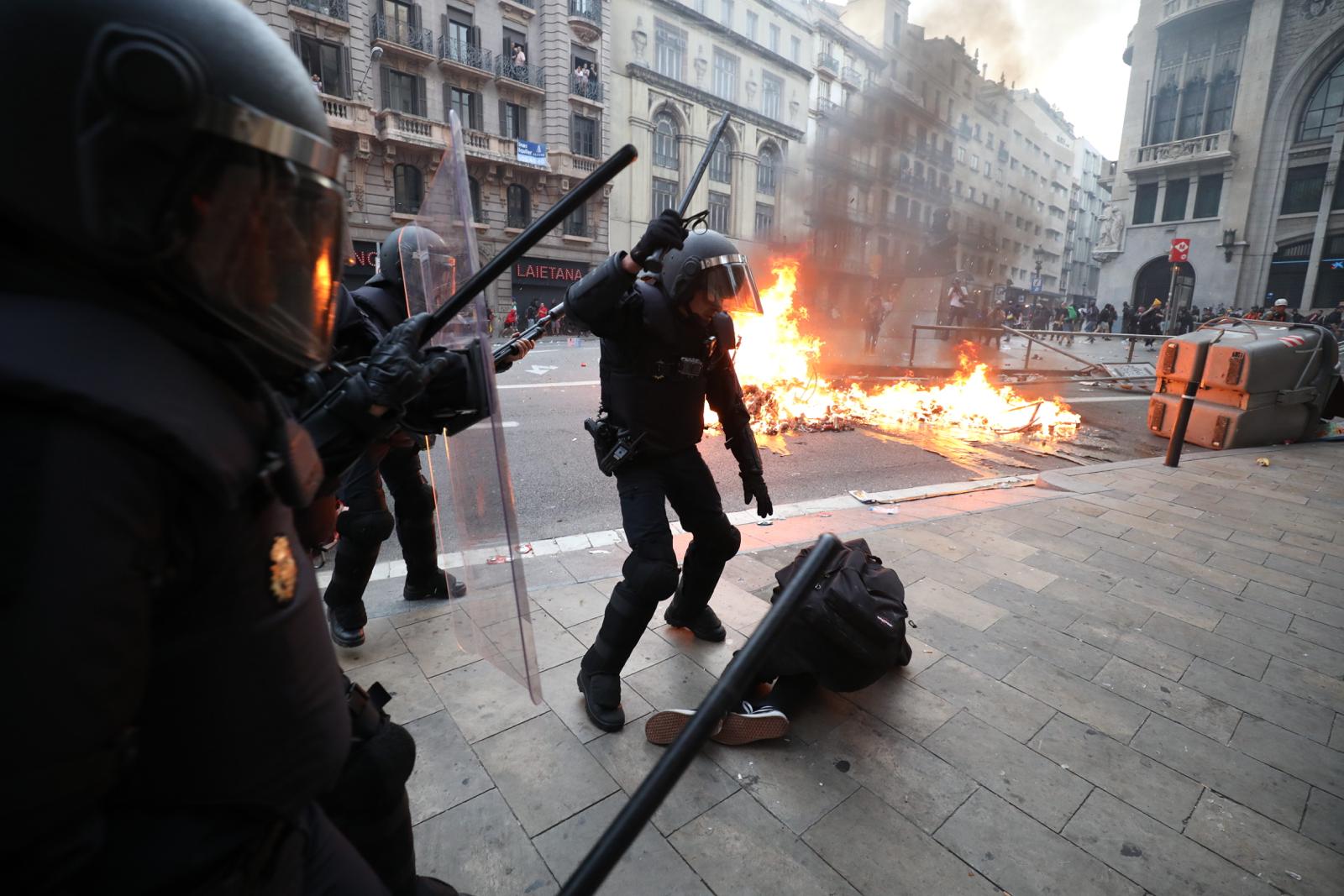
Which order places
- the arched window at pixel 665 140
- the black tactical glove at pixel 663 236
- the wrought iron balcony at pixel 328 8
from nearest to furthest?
the black tactical glove at pixel 663 236 → the wrought iron balcony at pixel 328 8 → the arched window at pixel 665 140

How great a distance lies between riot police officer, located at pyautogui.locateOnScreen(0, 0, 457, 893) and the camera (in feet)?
2.04

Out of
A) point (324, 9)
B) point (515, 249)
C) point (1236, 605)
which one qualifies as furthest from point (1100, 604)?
point (324, 9)

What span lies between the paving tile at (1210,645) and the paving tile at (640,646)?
251 centimetres

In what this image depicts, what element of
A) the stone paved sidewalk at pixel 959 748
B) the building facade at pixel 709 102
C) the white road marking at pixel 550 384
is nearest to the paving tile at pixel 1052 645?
the stone paved sidewalk at pixel 959 748

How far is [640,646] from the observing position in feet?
10.3

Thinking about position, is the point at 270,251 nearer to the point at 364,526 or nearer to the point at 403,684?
the point at 403,684

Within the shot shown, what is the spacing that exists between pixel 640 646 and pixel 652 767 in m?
1.00

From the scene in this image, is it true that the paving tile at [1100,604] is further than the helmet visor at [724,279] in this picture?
Yes

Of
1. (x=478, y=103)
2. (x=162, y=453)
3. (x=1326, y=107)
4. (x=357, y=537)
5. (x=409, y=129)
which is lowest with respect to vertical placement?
(x=357, y=537)

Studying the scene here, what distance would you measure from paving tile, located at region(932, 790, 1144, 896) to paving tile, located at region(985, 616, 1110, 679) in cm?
116

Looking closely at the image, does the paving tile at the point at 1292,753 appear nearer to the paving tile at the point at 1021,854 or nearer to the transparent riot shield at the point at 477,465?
the paving tile at the point at 1021,854

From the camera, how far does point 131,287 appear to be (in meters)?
0.78

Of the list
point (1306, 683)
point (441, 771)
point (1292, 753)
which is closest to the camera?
point (441, 771)

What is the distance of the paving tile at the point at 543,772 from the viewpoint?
7.02 ft
